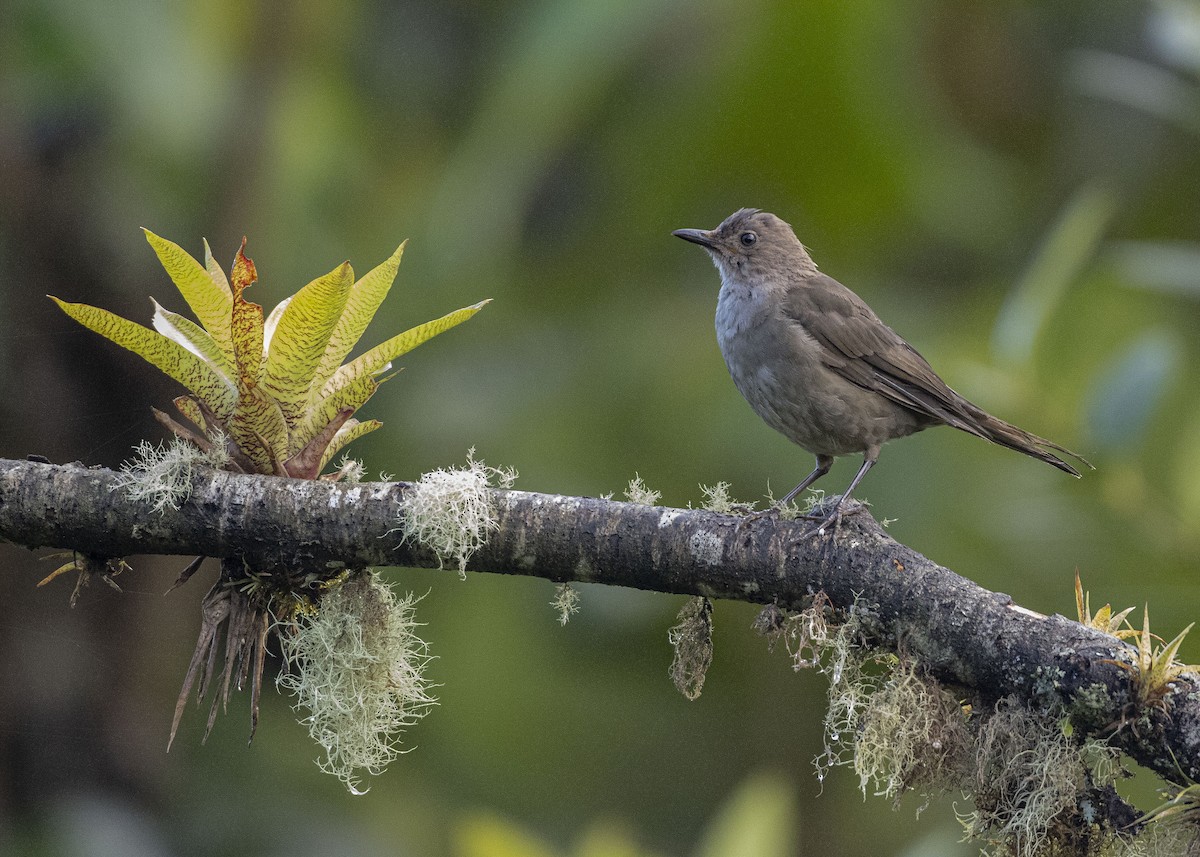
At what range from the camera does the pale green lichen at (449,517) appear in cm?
225

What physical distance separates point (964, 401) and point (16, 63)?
13.2ft

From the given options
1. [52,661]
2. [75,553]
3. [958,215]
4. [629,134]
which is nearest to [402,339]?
[75,553]

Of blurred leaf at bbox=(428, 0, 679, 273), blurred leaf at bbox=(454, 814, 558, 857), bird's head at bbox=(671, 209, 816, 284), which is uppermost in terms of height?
blurred leaf at bbox=(428, 0, 679, 273)

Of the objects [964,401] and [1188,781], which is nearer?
[1188,781]

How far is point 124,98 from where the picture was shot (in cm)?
539

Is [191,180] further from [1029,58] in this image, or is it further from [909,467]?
[1029,58]

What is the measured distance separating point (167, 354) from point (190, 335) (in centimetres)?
6

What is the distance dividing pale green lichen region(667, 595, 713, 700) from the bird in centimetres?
103

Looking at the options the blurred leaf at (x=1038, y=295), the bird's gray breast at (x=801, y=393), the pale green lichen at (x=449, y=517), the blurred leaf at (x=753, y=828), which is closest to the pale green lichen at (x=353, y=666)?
the pale green lichen at (x=449, y=517)

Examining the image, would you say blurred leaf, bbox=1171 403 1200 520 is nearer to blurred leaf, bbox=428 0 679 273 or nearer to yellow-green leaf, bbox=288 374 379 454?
yellow-green leaf, bbox=288 374 379 454

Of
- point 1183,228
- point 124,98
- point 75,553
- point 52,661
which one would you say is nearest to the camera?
point 75,553

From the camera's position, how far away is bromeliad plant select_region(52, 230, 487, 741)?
2305mm

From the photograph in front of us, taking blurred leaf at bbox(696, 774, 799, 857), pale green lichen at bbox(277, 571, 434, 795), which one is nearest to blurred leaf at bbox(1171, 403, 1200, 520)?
blurred leaf at bbox(696, 774, 799, 857)

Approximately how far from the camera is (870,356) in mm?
3836
